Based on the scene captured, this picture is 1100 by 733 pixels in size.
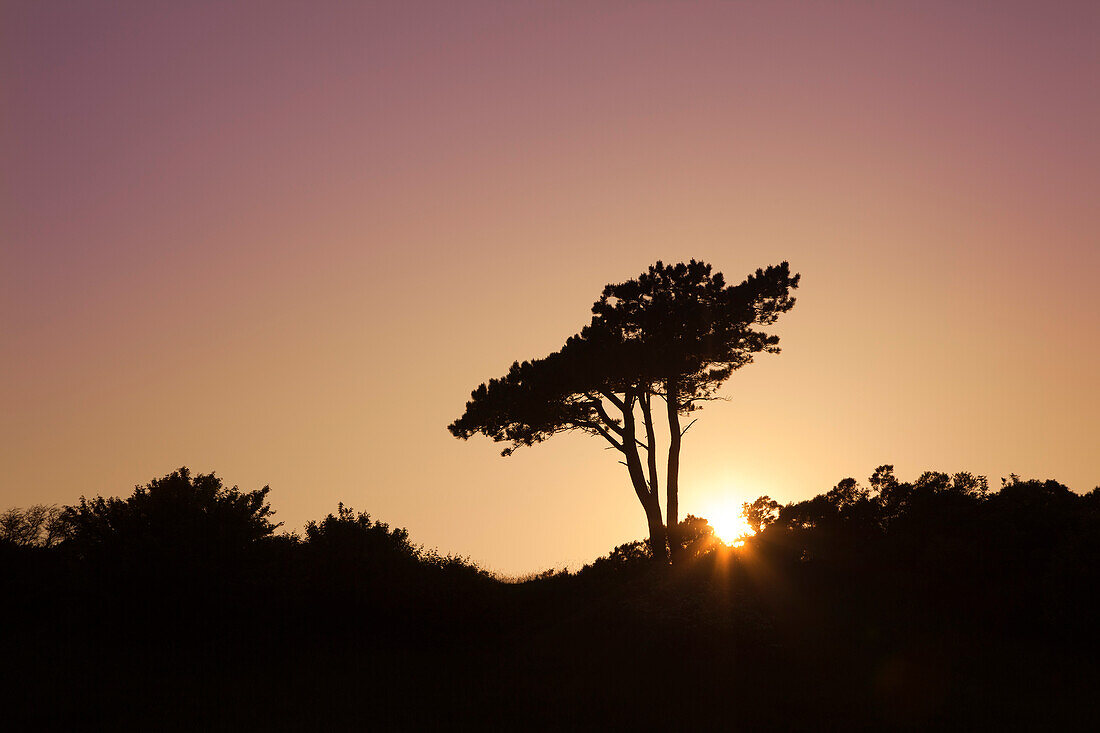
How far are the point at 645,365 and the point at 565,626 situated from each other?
13143 millimetres

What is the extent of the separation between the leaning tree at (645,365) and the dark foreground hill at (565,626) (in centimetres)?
674

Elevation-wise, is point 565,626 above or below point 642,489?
below

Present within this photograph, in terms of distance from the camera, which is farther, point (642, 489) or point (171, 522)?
point (642, 489)

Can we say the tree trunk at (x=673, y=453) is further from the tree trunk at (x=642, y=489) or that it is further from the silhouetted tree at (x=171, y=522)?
the silhouetted tree at (x=171, y=522)

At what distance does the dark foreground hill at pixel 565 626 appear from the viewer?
79.1ft

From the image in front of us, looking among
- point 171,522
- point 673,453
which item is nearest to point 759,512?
point 673,453

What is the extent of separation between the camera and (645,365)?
132ft

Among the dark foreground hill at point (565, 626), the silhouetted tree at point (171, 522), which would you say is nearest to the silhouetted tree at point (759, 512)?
the dark foreground hill at point (565, 626)

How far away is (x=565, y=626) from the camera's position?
31.5 metres

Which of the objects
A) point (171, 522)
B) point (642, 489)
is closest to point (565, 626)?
point (642, 489)

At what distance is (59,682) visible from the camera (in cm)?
2561

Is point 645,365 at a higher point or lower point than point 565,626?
higher

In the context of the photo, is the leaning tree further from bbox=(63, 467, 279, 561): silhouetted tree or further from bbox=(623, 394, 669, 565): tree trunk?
bbox=(63, 467, 279, 561): silhouetted tree

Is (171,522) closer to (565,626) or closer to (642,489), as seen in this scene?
(565,626)
